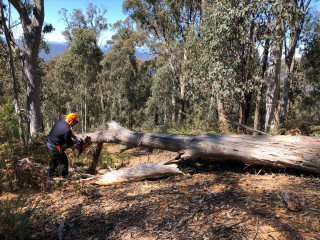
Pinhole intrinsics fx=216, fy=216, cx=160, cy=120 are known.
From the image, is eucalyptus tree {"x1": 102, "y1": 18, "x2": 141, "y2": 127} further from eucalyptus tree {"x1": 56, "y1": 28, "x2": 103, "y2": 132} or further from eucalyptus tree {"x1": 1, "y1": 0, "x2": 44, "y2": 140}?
eucalyptus tree {"x1": 1, "y1": 0, "x2": 44, "y2": 140}

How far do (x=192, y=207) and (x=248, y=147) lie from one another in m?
1.56

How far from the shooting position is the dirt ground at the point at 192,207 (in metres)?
2.30

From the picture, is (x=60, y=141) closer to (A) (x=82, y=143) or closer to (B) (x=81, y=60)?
(A) (x=82, y=143)

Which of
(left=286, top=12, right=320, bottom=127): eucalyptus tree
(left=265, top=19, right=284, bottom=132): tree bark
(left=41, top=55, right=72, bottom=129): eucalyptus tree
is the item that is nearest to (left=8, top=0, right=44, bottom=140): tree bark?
(left=265, top=19, right=284, bottom=132): tree bark

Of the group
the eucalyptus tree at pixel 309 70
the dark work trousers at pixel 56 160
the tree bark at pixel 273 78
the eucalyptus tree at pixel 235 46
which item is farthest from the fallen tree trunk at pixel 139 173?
the eucalyptus tree at pixel 309 70

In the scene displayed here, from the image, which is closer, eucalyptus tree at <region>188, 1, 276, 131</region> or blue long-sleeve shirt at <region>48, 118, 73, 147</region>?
blue long-sleeve shirt at <region>48, 118, 73, 147</region>

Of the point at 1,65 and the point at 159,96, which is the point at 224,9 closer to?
the point at 1,65

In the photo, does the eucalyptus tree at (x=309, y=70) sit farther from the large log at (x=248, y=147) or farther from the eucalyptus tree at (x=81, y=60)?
the eucalyptus tree at (x=81, y=60)

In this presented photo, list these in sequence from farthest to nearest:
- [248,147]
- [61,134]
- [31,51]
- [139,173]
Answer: [31,51], [61,134], [139,173], [248,147]

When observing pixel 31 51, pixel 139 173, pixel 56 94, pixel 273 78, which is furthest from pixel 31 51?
pixel 56 94

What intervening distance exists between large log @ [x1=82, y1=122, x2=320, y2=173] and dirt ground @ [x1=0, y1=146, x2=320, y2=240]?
285mm

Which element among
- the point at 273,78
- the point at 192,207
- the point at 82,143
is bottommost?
the point at 192,207

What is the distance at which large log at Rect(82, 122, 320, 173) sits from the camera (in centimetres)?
334

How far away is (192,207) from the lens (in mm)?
2828
